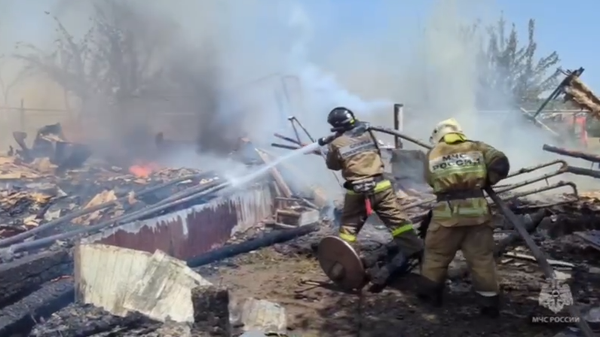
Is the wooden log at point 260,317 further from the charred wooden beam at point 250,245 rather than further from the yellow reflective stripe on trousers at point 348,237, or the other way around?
the charred wooden beam at point 250,245

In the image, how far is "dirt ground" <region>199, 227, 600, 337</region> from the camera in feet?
13.7

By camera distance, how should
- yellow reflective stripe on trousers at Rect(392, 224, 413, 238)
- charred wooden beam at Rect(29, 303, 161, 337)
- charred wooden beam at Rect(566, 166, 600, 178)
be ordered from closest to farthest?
charred wooden beam at Rect(29, 303, 161, 337)
charred wooden beam at Rect(566, 166, 600, 178)
yellow reflective stripe on trousers at Rect(392, 224, 413, 238)

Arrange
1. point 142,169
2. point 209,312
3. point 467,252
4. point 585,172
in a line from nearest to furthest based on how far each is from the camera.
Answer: point 209,312 → point 467,252 → point 585,172 → point 142,169

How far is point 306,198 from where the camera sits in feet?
29.7

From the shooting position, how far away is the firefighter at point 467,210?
422 centimetres

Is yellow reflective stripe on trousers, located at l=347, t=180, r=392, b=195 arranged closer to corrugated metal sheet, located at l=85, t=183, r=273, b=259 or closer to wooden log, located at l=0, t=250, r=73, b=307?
corrugated metal sheet, located at l=85, t=183, r=273, b=259

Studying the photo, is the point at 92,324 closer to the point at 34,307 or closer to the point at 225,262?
the point at 34,307

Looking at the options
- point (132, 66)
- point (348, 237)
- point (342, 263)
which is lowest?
point (342, 263)

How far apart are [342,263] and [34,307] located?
2557 millimetres

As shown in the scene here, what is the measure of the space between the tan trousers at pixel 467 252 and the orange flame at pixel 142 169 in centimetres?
808

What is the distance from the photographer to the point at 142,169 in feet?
40.4

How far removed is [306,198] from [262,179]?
2.50 feet

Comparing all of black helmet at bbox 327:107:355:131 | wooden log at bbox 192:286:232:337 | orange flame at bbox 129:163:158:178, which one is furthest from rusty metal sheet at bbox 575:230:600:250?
orange flame at bbox 129:163:158:178

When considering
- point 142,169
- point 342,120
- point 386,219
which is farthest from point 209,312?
point 142,169
